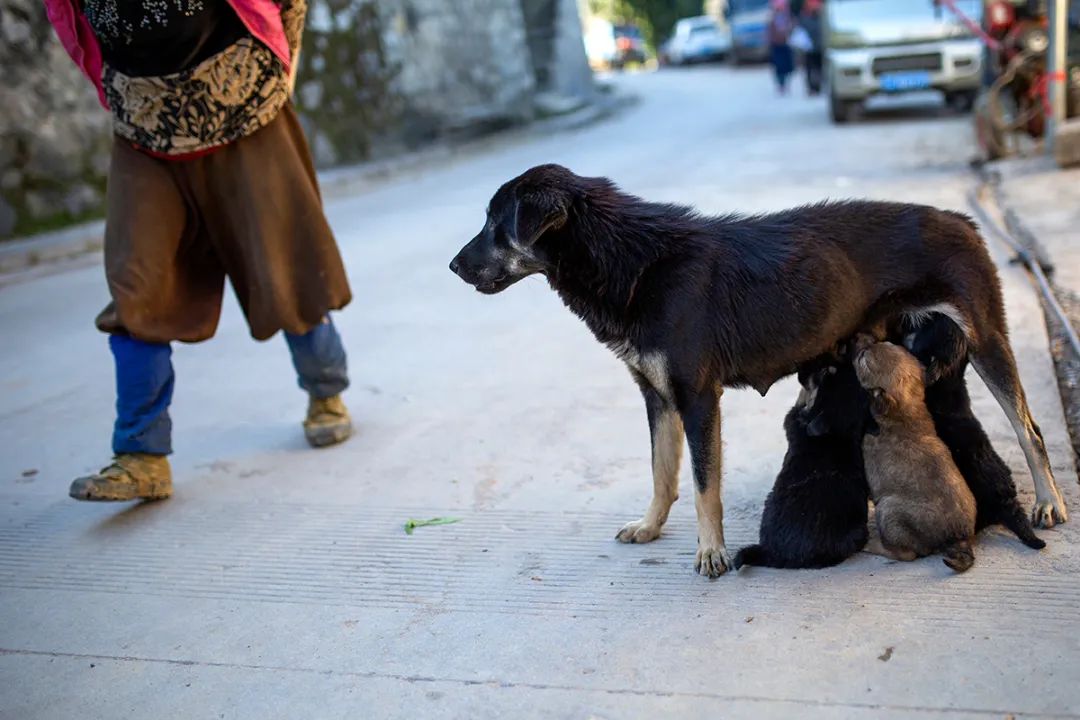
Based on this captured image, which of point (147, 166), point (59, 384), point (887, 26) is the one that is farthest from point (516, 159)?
point (147, 166)

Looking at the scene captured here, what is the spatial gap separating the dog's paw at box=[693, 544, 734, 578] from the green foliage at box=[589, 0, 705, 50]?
5325cm

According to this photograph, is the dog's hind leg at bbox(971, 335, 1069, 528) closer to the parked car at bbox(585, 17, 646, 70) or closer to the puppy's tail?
the puppy's tail

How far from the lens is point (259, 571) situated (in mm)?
3908

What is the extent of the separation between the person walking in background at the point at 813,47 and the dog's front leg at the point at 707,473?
863 inches

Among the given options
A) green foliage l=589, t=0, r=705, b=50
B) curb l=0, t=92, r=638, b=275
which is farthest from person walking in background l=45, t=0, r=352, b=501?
green foliage l=589, t=0, r=705, b=50

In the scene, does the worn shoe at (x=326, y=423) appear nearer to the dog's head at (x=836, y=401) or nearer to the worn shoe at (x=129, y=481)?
the worn shoe at (x=129, y=481)

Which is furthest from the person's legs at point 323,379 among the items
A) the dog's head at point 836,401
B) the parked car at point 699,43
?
the parked car at point 699,43

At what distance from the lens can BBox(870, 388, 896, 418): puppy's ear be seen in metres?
3.39

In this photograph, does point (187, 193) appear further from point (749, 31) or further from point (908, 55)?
point (749, 31)

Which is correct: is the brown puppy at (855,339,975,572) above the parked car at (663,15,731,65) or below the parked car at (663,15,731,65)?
above

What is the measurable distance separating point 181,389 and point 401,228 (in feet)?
16.4

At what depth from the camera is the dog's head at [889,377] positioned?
134 inches

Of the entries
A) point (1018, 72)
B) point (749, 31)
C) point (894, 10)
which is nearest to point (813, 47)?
point (894, 10)

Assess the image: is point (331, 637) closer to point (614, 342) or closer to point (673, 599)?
point (673, 599)
